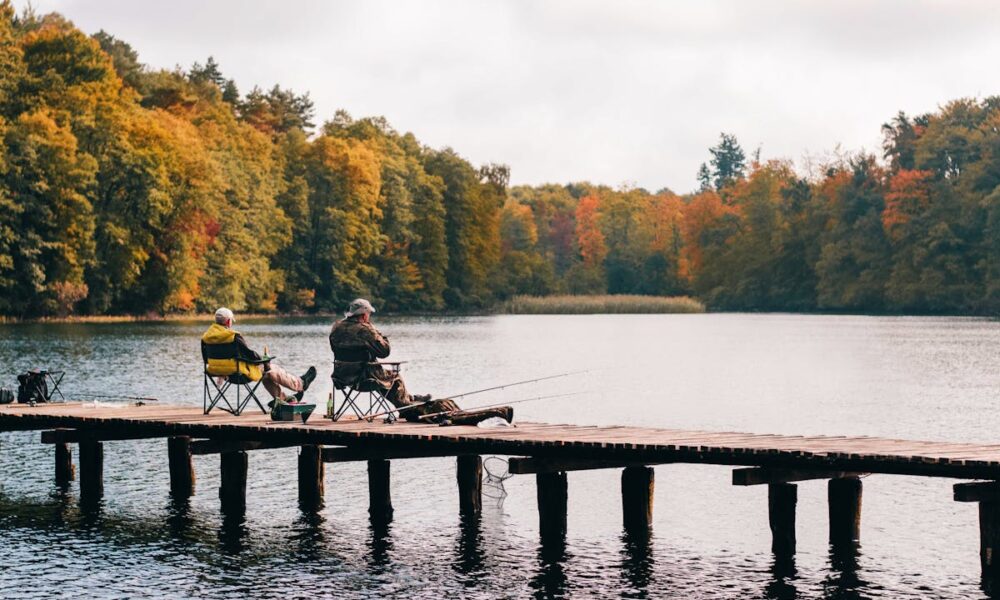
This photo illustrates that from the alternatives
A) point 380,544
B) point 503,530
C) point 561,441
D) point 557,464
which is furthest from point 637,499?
point 380,544

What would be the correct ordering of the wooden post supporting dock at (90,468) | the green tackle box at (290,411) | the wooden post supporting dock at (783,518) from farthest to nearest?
the wooden post supporting dock at (90,468) < the green tackle box at (290,411) < the wooden post supporting dock at (783,518)

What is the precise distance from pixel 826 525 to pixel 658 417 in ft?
49.4

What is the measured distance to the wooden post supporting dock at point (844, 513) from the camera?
17719mm

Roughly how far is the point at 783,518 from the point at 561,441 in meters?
2.65

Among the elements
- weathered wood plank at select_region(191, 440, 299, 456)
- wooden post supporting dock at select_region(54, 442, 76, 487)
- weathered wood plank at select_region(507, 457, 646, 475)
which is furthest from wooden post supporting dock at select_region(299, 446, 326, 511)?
wooden post supporting dock at select_region(54, 442, 76, 487)

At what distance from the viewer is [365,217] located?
106375mm

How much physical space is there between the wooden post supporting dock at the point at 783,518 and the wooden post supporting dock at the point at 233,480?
6.92 m

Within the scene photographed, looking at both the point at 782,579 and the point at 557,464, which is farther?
the point at 557,464

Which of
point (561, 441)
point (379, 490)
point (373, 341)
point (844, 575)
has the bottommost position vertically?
point (844, 575)

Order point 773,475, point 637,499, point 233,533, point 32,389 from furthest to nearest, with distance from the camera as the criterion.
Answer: point 32,389, point 233,533, point 637,499, point 773,475

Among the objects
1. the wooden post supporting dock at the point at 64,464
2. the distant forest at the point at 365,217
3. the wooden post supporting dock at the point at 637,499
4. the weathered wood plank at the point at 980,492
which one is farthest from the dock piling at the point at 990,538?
the distant forest at the point at 365,217

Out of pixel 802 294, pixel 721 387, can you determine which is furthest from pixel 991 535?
pixel 802 294

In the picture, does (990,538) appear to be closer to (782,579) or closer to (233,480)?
(782,579)

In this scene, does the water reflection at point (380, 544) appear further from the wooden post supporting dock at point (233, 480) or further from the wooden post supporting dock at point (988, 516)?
the wooden post supporting dock at point (988, 516)
